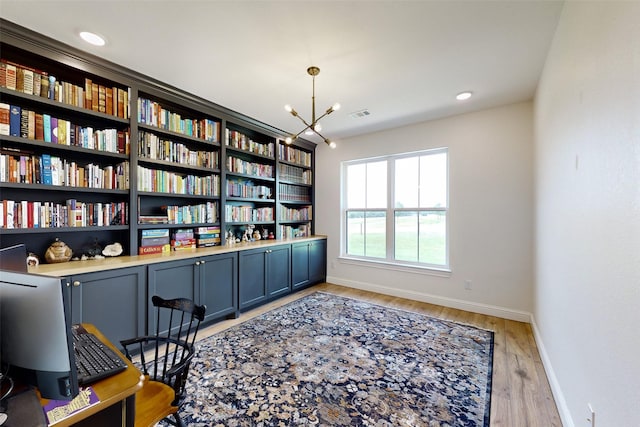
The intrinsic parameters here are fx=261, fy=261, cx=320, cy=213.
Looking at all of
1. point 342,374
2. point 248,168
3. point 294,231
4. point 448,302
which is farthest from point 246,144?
point 448,302

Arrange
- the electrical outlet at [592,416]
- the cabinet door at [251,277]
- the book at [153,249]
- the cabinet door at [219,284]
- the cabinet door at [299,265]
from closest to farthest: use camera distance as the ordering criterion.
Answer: the electrical outlet at [592,416]
the book at [153,249]
the cabinet door at [219,284]
the cabinet door at [251,277]
the cabinet door at [299,265]

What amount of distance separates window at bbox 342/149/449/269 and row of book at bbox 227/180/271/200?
1.47 m

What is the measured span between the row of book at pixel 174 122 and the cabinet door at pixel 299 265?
1967mm

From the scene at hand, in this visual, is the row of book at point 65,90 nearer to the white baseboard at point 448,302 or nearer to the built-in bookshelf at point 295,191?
the built-in bookshelf at point 295,191

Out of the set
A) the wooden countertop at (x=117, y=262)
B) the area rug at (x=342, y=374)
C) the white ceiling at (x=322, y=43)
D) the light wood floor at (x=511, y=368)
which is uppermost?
the white ceiling at (x=322, y=43)

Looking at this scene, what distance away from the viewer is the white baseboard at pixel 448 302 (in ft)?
10.4

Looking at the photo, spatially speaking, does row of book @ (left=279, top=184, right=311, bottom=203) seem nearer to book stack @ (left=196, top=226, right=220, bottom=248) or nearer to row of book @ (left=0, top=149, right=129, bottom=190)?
book stack @ (left=196, top=226, right=220, bottom=248)

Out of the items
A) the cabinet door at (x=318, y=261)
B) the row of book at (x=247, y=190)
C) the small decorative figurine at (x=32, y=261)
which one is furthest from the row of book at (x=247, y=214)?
the small decorative figurine at (x=32, y=261)

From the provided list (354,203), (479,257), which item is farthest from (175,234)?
(479,257)

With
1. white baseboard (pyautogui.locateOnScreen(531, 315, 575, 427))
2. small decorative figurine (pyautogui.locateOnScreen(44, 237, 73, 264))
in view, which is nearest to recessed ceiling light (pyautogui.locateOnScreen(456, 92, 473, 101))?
white baseboard (pyautogui.locateOnScreen(531, 315, 575, 427))

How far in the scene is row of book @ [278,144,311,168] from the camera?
4.36 metres

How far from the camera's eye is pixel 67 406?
0.79 metres

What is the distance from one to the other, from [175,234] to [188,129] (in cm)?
124

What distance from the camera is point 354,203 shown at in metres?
4.67
